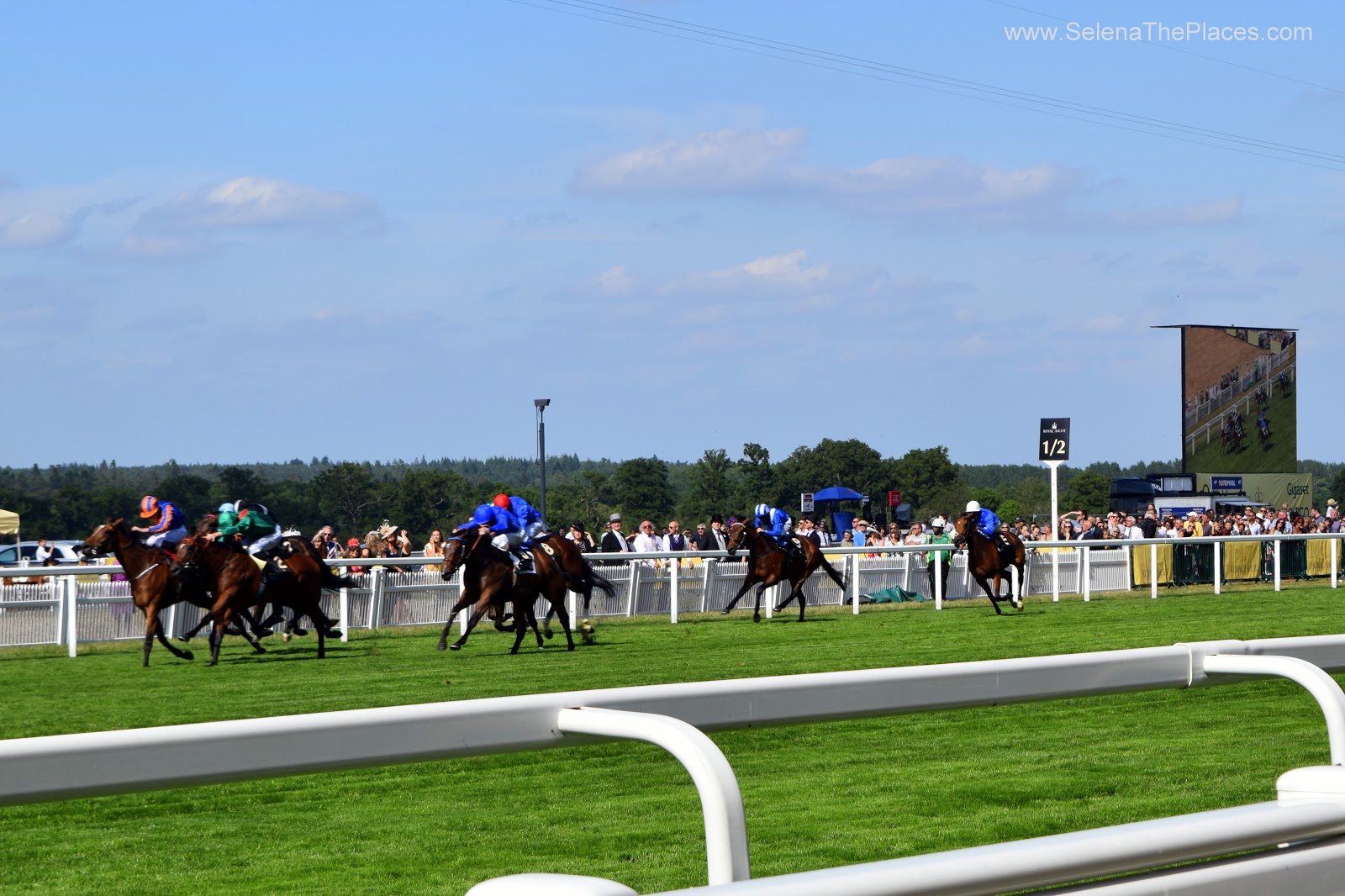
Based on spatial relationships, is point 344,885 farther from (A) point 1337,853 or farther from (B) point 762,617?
(B) point 762,617

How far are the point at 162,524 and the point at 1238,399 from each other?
121 ft

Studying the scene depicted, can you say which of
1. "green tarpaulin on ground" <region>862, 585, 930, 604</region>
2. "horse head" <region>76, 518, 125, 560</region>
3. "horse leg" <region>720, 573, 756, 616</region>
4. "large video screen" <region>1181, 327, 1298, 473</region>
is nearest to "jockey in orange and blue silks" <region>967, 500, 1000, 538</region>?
"green tarpaulin on ground" <region>862, 585, 930, 604</region>

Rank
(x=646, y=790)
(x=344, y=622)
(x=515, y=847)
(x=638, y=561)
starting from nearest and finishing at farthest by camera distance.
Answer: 1. (x=515, y=847)
2. (x=646, y=790)
3. (x=344, y=622)
4. (x=638, y=561)

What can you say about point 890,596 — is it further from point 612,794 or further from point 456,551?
point 612,794

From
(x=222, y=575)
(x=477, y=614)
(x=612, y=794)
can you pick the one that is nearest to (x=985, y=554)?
(x=477, y=614)

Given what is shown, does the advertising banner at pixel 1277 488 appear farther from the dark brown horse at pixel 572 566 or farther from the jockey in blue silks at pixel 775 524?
the dark brown horse at pixel 572 566

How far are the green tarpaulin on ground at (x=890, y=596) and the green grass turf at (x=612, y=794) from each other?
1034 cm

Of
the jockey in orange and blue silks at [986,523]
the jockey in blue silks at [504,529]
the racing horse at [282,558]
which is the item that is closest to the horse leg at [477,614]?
the jockey in blue silks at [504,529]

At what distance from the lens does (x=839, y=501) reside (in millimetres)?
52969

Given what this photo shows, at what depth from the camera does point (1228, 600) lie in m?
23.3

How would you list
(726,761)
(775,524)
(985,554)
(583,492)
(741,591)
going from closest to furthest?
A: (726,761), (741,591), (775,524), (985,554), (583,492)

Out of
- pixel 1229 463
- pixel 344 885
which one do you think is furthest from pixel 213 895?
pixel 1229 463

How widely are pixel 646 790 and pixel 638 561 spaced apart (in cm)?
1486

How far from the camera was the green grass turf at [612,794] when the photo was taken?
5793 mm
